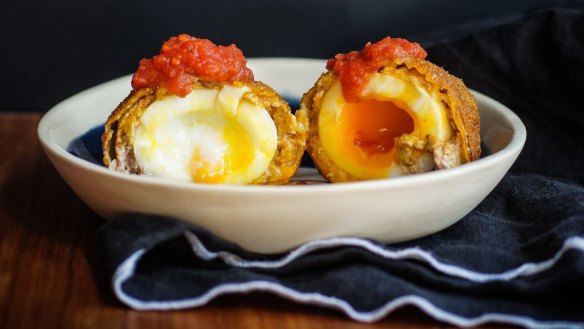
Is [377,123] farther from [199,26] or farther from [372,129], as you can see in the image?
[199,26]

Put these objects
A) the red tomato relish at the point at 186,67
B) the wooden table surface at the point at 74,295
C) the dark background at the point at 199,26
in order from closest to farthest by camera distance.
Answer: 1. the wooden table surface at the point at 74,295
2. the red tomato relish at the point at 186,67
3. the dark background at the point at 199,26

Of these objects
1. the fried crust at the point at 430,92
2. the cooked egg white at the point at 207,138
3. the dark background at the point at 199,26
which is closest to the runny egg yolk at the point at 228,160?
the cooked egg white at the point at 207,138

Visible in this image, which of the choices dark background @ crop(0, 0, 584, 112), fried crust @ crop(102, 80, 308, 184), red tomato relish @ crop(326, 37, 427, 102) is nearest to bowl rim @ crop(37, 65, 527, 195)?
fried crust @ crop(102, 80, 308, 184)

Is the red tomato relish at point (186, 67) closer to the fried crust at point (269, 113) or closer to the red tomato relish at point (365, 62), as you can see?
the fried crust at point (269, 113)

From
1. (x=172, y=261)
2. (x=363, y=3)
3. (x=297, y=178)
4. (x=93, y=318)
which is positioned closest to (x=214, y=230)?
(x=172, y=261)

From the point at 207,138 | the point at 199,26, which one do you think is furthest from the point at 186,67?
the point at 199,26

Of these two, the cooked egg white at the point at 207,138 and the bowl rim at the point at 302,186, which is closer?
the bowl rim at the point at 302,186

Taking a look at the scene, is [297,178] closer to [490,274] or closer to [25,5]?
[490,274]
